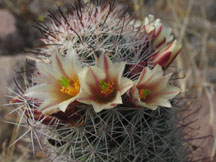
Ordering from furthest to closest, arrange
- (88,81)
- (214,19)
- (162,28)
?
(214,19) < (162,28) < (88,81)

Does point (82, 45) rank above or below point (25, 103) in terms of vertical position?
above

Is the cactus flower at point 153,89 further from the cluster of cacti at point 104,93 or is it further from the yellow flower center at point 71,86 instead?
the yellow flower center at point 71,86

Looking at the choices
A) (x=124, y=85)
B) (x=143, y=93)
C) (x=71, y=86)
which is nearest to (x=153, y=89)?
(x=143, y=93)

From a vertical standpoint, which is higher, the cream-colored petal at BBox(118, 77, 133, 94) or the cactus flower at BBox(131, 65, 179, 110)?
the cream-colored petal at BBox(118, 77, 133, 94)

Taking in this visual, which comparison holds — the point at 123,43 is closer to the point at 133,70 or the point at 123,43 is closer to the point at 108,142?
the point at 133,70

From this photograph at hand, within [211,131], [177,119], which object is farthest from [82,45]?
[211,131]

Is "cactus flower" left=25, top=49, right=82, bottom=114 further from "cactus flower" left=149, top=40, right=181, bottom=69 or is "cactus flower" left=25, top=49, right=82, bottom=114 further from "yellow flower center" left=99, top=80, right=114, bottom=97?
"cactus flower" left=149, top=40, right=181, bottom=69

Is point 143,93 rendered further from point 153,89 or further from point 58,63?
point 58,63

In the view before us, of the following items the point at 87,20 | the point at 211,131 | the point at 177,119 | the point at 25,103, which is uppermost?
the point at 87,20

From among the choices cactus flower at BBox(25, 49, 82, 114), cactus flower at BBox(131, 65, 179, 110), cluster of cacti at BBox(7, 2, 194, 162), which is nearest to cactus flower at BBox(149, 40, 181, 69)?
cluster of cacti at BBox(7, 2, 194, 162)
